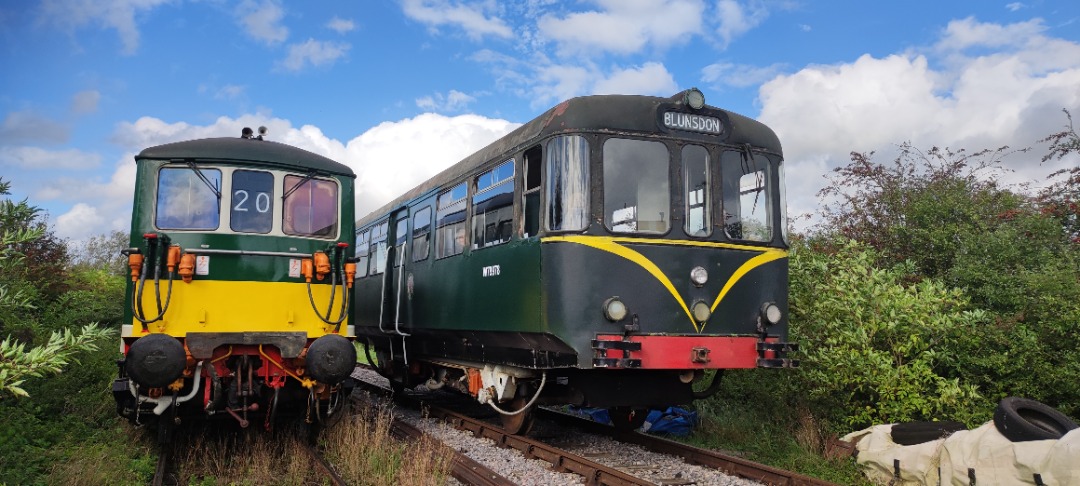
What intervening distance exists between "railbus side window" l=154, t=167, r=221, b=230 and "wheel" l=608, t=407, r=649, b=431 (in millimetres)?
4745

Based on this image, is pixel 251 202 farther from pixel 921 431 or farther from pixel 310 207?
pixel 921 431

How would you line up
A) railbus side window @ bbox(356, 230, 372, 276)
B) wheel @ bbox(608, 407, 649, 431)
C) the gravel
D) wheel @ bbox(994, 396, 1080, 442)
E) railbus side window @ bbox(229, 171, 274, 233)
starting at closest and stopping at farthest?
wheel @ bbox(994, 396, 1080, 442) < the gravel < railbus side window @ bbox(229, 171, 274, 233) < wheel @ bbox(608, 407, 649, 431) < railbus side window @ bbox(356, 230, 372, 276)

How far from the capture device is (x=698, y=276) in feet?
24.5

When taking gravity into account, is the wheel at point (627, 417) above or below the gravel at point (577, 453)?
above

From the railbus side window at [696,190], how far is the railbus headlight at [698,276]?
335 mm

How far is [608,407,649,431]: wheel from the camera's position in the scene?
9188 mm

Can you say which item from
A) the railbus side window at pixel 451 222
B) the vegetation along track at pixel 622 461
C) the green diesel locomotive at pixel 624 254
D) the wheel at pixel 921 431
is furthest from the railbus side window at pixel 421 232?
the wheel at pixel 921 431

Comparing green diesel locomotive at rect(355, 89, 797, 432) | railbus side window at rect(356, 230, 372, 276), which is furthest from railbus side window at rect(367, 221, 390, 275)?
green diesel locomotive at rect(355, 89, 797, 432)

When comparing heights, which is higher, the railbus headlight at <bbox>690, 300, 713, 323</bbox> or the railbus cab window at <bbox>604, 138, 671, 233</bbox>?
the railbus cab window at <bbox>604, 138, 671, 233</bbox>

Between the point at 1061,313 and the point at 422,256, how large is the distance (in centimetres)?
720

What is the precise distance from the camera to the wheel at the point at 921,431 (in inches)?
260

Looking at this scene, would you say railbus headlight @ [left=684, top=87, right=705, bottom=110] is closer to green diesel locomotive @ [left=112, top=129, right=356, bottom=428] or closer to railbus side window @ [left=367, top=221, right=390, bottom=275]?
green diesel locomotive @ [left=112, top=129, right=356, bottom=428]

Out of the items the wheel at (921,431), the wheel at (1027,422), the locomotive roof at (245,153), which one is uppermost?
the locomotive roof at (245,153)

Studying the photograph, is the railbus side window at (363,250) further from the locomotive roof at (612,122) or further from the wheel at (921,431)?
the wheel at (921,431)
